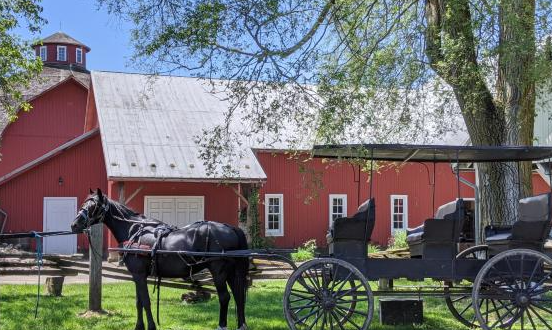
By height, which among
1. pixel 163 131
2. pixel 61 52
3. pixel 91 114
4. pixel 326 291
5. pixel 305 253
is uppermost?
pixel 61 52

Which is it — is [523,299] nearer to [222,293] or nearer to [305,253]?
[222,293]

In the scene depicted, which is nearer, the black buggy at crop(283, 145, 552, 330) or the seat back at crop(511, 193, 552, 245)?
the black buggy at crop(283, 145, 552, 330)

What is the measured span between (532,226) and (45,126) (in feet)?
86.0

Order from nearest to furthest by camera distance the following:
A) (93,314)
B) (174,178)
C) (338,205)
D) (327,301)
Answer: (327,301), (93,314), (174,178), (338,205)

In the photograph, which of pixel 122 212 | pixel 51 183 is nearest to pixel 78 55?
pixel 51 183

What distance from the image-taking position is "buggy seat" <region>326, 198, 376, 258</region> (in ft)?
26.1

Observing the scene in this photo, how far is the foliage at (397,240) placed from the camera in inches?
905

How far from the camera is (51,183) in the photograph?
74.6 ft

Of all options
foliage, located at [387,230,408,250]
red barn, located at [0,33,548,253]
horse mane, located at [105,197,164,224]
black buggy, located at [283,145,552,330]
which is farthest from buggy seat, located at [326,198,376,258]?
foliage, located at [387,230,408,250]

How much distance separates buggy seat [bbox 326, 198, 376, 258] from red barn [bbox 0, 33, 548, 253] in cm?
1185

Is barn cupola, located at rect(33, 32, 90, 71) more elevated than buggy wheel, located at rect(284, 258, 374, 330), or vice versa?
barn cupola, located at rect(33, 32, 90, 71)

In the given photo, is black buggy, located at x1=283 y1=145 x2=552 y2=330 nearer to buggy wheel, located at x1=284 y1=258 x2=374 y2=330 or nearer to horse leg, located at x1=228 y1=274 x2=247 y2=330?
buggy wheel, located at x1=284 y1=258 x2=374 y2=330

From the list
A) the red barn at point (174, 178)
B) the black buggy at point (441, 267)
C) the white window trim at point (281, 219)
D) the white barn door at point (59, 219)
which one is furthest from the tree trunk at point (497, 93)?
the white barn door at point (59, 219)

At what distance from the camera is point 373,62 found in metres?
13.9
